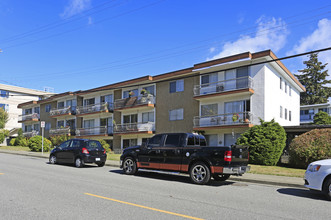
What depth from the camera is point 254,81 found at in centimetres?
2316

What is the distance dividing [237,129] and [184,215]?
18249 mm

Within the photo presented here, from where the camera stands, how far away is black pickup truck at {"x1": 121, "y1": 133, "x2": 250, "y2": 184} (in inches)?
407

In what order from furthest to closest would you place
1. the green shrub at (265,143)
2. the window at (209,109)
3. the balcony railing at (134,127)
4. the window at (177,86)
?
the balcony railing at (134,127) < the window at (177,86) < the window at (209,109) < the green shrub at (265,143)

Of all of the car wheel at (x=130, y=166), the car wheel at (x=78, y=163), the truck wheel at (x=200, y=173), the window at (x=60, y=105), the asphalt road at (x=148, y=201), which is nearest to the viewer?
the asphalt road at (x=148, y=201)

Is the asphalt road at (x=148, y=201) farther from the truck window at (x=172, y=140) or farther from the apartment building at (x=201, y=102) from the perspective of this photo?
the apartment building at (x=201, y=102)

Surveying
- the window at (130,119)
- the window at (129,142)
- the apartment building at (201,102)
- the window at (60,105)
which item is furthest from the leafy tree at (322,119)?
the window at (60,105)

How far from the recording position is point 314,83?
2248 inches

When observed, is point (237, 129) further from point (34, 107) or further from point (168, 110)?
point (34, 107)

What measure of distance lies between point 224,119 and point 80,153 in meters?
12.2

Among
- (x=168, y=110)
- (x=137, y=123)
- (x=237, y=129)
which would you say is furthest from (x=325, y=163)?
(x=137, y=123)

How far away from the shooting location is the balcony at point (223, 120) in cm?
2250

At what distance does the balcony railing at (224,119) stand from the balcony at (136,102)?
18.7 ft

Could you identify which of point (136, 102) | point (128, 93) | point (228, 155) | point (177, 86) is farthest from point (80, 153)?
Answer: point (128, 93)

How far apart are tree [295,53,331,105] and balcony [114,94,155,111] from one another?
39.5 metres
